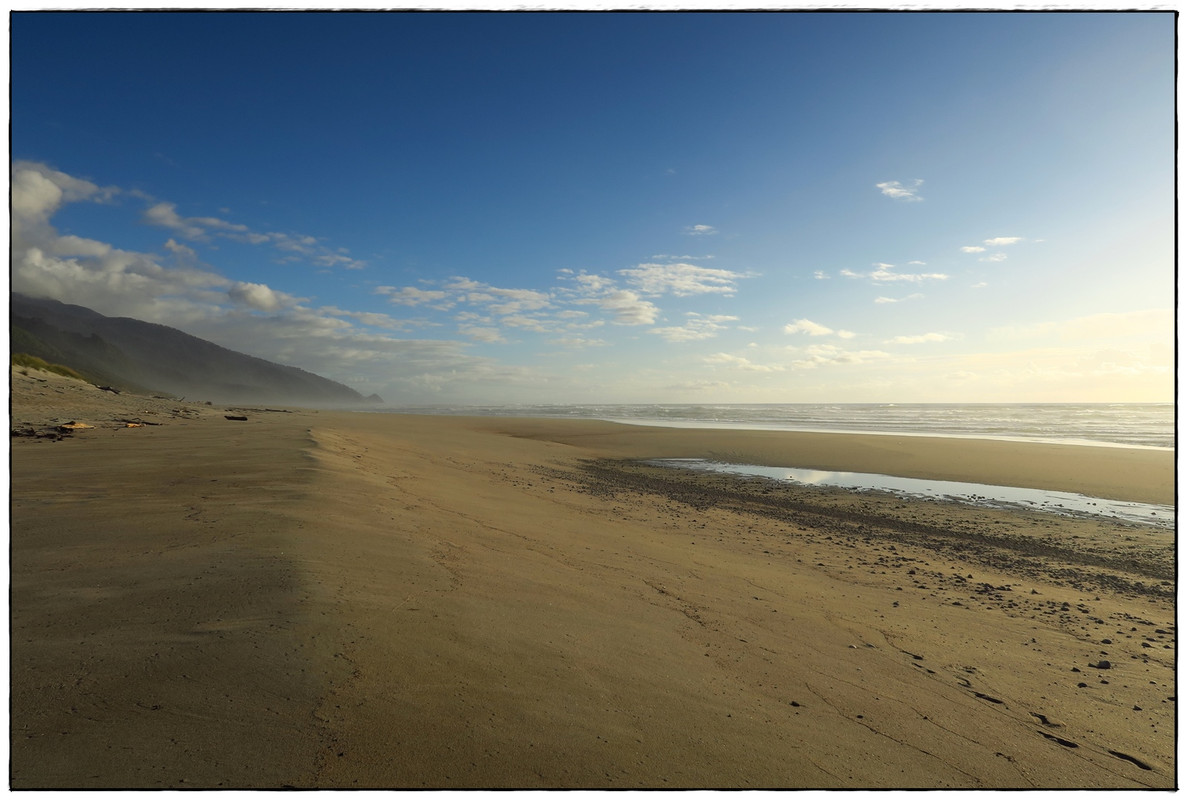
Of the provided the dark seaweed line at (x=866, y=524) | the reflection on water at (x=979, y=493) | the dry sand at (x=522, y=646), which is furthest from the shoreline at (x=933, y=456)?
the dry sand at (x=522, y=646)

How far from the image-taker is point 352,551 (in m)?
5.15

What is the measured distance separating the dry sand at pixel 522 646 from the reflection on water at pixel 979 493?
3441 mm

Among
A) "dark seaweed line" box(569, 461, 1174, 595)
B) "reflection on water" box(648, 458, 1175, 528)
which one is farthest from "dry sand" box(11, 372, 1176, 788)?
"reflection on water" box(648, 458, 1175, 528)

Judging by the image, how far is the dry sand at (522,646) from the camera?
2529 millimetres

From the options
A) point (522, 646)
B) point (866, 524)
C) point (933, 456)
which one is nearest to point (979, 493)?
point (866, 524)

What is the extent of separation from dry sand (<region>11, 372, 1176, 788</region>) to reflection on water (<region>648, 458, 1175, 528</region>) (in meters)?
3.44

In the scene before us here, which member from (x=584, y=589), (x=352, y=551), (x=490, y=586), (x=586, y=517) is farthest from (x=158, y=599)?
(x=586, y=517)

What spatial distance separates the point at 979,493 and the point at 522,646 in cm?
1633

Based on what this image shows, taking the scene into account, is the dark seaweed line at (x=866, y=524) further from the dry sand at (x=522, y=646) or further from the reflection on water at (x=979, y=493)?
the reflection on water at (x=979, y=493)

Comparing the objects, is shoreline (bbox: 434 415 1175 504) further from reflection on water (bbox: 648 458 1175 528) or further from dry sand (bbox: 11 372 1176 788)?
dry sand (bbox: 11 372 1176 788)

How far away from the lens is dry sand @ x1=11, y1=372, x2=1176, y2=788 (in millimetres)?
→ 2529

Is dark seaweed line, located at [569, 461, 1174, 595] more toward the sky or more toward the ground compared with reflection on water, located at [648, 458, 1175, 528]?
more toward the ground

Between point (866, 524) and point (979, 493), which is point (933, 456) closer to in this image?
point (979, 493)

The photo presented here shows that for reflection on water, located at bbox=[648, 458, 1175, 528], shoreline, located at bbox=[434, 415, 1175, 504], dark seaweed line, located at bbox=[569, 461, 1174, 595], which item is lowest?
dark seaweed line, located at bbox=[569, 461, 1174, 595]
